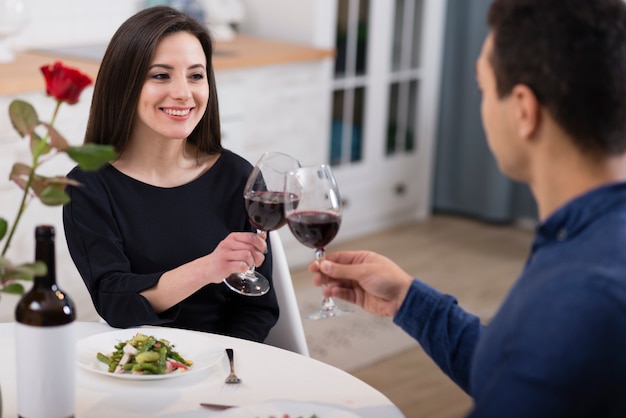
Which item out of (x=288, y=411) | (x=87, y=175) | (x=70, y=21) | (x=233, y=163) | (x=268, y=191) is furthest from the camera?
(x=70, y=21)

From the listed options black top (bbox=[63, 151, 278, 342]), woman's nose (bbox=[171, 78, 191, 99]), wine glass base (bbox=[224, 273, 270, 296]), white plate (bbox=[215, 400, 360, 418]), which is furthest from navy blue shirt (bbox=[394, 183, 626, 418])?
woman's nose (bbox=[171, 78, 191, 99])

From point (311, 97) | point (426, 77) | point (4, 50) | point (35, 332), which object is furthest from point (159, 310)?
point (426, 77)

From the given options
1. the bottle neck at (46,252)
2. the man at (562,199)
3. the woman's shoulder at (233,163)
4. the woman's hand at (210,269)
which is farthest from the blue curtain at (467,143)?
the bottle neck at (46,252)

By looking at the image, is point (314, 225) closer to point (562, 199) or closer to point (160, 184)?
point (562, 199)

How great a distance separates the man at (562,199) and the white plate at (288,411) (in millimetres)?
279

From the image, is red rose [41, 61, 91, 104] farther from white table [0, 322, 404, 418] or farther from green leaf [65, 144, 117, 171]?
white table [0, 322, 404, 418]

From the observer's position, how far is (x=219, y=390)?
58.9 inches

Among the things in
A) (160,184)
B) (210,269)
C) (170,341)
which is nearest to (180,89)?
(160,184)

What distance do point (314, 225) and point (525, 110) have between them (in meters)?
0.47

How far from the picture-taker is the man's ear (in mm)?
1141

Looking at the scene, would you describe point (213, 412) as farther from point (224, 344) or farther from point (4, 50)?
point (4, 50)

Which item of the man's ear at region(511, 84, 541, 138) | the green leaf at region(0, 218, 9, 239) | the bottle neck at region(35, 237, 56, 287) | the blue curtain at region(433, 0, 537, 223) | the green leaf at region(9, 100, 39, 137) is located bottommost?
the blue curtain at region(433, 0, 537, 223)

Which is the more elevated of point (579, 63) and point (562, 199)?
point (579, 63)

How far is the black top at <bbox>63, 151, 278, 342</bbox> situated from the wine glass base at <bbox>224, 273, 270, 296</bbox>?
126 millimetres
